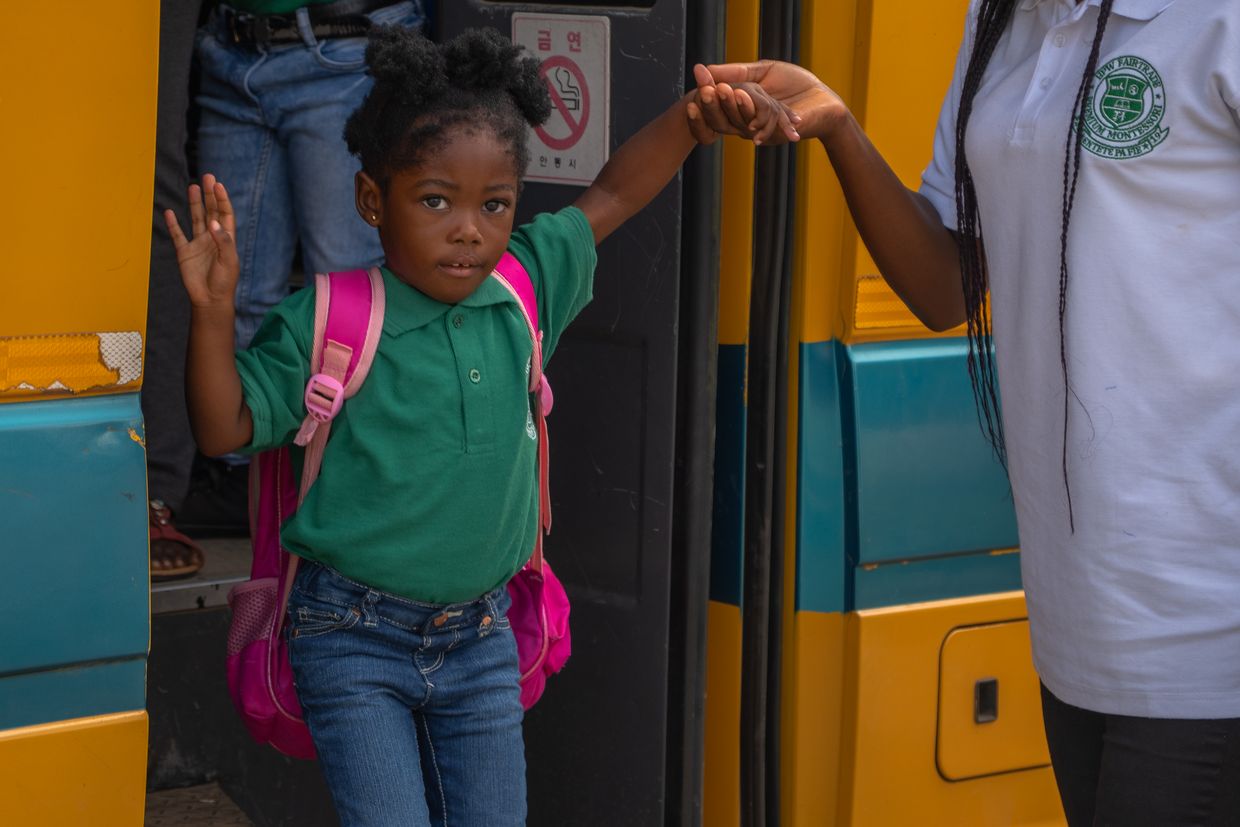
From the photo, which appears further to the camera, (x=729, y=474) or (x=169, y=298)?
(x=169, y=298)

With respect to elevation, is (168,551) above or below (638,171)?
below

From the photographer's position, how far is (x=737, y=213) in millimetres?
2727

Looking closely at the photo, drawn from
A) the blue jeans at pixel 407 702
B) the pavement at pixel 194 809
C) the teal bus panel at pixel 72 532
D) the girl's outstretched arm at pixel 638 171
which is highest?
the girl's outstretched arm at pixel 638 171

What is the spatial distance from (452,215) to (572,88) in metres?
0.62

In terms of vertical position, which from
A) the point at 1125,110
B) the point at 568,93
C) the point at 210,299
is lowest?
the point at 210,299

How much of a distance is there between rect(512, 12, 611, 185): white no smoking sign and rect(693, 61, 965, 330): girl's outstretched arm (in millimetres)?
447

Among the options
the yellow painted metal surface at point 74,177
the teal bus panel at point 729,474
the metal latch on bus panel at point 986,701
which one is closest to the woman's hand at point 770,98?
the teal bus panel at point 729,474

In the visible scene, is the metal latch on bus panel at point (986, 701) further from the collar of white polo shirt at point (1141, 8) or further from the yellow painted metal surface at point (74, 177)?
the yellow painted metal surface at point (74, 177)

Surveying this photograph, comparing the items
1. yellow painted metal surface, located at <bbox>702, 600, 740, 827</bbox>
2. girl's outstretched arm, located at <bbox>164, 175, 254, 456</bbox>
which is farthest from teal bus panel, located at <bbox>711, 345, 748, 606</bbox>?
girl's outstretched arm, located at <bbox>164, 175, 254, 456</bbox>

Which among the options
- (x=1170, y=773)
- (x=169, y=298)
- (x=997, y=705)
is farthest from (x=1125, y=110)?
(x=169, y=298)

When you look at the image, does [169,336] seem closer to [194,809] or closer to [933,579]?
[194,809]

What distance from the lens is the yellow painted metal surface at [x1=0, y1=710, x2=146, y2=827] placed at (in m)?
2.04

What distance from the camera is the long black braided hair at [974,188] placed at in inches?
67.4

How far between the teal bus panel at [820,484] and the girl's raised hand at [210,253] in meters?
1.15
